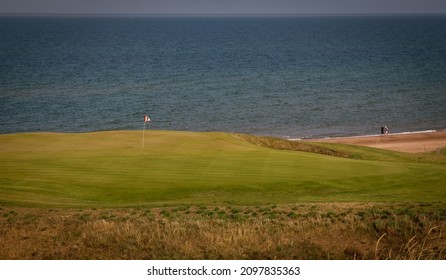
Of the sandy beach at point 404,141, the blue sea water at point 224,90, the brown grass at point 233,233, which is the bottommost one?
the sandy beach at point 404,141

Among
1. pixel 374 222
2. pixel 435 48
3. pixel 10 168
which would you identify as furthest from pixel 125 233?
pixel 435 48

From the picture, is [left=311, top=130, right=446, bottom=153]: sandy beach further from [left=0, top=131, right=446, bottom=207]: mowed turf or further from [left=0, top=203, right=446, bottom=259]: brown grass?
[left=0, top=203, right=446, bottom=259]: brown grass

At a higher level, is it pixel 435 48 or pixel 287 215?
pixel 435 48

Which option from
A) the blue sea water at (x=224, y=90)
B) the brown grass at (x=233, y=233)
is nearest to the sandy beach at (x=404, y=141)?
the blue sea water at (x=224, y=90)

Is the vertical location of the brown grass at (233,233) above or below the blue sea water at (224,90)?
below

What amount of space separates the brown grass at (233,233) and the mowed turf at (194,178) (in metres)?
1.26

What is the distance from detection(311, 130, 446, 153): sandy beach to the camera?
85.7 ft

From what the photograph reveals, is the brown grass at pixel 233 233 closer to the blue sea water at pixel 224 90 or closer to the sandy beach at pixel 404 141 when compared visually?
the sandy beach at pixel 404 141

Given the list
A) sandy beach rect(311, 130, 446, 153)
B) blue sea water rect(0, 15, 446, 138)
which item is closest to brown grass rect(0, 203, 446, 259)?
sandy beach rect(311, 130, 446, 153)

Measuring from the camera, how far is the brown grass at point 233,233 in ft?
23.2
